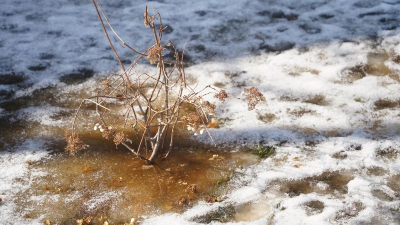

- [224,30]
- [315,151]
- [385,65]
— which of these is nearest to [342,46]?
[385,65]

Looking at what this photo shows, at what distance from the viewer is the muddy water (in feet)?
8.30

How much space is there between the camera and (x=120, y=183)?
8.97ft

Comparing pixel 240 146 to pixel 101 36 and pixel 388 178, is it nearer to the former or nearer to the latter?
pixel 388 178

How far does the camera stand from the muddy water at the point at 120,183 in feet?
8.30

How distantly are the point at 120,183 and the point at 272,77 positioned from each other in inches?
76.6

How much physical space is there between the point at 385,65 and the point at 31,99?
3.42 metres

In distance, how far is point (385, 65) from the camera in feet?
13.3

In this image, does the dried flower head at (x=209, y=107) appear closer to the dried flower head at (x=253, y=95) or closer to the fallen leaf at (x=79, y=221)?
the dried flower head at (x=253, y=95)

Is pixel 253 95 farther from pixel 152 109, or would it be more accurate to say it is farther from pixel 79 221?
pixel 79 221

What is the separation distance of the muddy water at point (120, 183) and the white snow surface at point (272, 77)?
0.08 meters

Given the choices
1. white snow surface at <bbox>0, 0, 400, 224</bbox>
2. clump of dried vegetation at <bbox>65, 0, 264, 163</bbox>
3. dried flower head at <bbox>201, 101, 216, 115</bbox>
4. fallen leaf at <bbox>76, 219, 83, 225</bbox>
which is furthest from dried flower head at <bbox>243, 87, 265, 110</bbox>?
fallen leaf at <bbox>76, 219, 83, 225</bbox>

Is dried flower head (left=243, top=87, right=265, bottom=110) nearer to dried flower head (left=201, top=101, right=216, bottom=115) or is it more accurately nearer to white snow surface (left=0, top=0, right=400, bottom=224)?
dried flower head (left=201, top=101, right=216, bottom=115)

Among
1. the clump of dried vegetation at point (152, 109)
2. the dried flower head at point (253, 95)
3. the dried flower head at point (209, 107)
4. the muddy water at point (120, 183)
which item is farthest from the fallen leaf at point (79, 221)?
the dried flower head at point (253, 95)

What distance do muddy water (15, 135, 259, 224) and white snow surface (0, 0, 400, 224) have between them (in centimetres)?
8
